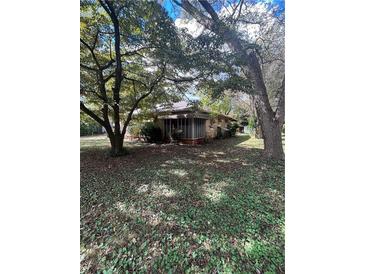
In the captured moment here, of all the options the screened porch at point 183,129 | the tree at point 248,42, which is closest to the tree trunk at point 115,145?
the tree at point 248,42

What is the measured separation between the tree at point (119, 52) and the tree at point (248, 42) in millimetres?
660

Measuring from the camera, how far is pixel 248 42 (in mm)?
2896

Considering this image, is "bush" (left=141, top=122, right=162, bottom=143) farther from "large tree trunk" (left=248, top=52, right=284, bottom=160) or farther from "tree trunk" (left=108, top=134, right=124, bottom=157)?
"large tree trunk" (left=248, top=52, right=284, bottom=160)

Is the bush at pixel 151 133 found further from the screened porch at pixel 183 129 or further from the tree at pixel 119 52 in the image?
the tree at pixel 119 52

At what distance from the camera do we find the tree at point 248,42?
101 inches

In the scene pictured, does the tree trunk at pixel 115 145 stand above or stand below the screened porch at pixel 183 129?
below

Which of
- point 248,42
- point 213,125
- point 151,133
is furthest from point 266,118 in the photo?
point 213,125

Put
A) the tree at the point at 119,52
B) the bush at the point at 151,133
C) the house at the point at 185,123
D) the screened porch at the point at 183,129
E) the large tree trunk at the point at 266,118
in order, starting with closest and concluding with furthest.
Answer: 1. the tree at the point at 119,52
2. the large tree trunk at the point at 266,118
3. the house at the point at 185,123
4. the screened porch at the point at 183,129
5. the bush at the point at 151,133

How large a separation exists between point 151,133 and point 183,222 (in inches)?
261

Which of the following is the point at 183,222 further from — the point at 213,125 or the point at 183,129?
the point at 213,125

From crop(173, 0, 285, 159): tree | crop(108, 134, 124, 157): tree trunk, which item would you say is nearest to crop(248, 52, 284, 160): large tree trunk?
crop(173, 0, 285, 159): tree
